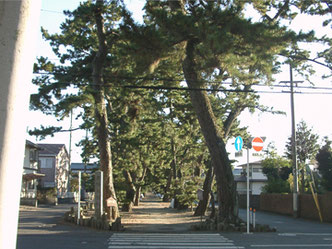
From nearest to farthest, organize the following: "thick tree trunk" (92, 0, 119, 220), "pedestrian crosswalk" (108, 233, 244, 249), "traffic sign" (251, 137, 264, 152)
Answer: "pedestrian crosswalk" (108, 233, 244, 249) → "traffic sign" (251, 137, 264, 152) → "thick tree trunk" (92, 0, 119, 220)

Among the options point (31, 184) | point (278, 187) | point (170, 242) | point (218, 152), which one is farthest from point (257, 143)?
point (31, 184)

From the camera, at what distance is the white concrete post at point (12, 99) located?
6.57 feet

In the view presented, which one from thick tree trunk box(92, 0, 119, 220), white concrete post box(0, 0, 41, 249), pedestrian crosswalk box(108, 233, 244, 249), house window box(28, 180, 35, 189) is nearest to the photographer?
white concrete post box(0, 0, 41, 249)

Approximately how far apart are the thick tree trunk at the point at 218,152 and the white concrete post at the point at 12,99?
46.9 feet

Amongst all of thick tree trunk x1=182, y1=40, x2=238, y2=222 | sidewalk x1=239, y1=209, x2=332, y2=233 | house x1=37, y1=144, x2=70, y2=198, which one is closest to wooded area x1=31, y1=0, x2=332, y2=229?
thick tree trunk x1=182, y1=40, x2=238, y2=222

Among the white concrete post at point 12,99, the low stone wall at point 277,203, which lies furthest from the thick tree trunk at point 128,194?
the white concrete post at point 12,99

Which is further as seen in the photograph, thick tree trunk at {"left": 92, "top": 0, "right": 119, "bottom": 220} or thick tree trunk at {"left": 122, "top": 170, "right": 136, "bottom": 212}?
thick tree trunk at {"left": 122, "top": 170, "right": 136, "bottom": 212}

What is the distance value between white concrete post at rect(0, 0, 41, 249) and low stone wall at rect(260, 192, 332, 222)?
2433 centimetres

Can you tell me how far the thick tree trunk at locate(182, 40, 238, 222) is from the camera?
16.5m

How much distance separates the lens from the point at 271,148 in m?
51.0

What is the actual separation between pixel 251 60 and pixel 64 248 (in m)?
8.89

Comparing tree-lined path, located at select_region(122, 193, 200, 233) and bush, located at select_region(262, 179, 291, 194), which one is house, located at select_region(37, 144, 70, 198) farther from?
tree-lined path, located at select_region(122, 193, 200, 233)

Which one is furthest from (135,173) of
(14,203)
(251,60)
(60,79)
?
(14,203)

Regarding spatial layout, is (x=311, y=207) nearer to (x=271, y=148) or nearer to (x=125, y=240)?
(x=125, y=240)
